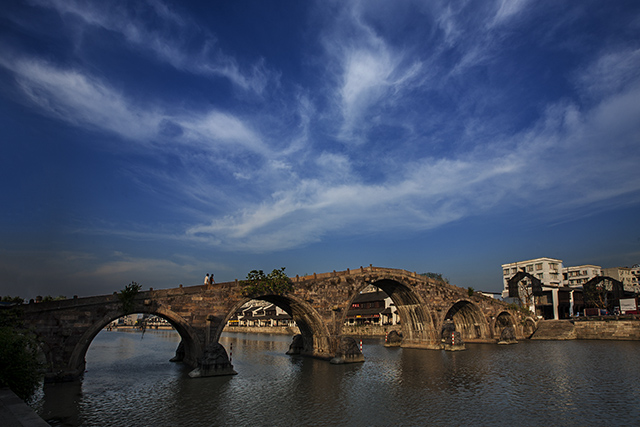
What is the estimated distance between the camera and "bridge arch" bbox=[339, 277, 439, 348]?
46.8 metres

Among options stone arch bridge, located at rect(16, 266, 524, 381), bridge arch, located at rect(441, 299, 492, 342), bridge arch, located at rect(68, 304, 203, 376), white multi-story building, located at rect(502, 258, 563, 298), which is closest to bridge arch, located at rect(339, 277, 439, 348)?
stone arch bridge, located at rect(16, 266, 524, 381)

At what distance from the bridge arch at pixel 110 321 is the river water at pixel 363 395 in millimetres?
1275

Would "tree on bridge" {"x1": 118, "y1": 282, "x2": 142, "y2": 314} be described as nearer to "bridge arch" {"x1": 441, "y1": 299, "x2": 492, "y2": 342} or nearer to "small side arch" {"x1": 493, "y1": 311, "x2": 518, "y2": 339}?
"bridge arch" {"x1": 441, "y1": 299, "x2": 492, "y2": 342}

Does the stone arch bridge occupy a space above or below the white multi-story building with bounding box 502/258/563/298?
below

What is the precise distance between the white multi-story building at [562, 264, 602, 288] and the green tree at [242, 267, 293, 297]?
307 ft

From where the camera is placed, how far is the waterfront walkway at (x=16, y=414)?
899 centimetres

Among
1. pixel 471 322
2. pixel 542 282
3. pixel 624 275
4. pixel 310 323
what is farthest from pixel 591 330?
pixel 624 275

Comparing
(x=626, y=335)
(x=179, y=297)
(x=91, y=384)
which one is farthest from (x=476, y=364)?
(x=626, y=335)

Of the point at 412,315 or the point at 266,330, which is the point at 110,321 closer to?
the point at 412,315

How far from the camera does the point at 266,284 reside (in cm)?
3403

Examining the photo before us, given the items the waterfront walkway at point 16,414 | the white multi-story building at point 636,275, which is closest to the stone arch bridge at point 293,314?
the waterfront walkway at point 16,414

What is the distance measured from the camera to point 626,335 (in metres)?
54.2

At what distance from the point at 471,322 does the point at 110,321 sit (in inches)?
1980

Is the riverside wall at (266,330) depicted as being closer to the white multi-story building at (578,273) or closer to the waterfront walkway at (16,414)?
the white multi-story building at (578,273)
